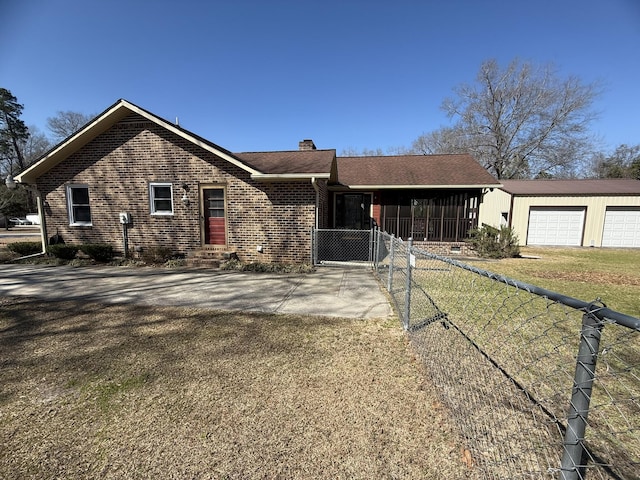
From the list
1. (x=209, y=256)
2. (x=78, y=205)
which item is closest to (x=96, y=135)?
(x=78, y=205)

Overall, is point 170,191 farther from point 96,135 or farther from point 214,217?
point 96,135

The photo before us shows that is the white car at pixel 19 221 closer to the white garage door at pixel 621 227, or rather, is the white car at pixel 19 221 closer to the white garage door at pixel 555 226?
the white garage door at pixel 555 226

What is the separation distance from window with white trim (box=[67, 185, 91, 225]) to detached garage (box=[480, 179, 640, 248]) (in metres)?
19.0

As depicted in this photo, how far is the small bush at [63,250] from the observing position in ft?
32.0

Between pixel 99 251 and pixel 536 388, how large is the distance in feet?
38.1

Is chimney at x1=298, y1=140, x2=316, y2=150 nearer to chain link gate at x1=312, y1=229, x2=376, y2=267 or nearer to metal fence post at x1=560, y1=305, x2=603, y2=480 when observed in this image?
chain link gate at x1=312, y1=229, x2=376, y2=267

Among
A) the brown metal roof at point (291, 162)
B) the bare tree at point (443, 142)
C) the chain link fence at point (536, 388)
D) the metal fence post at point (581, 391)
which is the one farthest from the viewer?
the bare tree at point (443, 142)

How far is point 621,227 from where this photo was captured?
16641mm

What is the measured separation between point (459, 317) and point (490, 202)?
15952 mm

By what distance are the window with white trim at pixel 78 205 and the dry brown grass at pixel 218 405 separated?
24.5ft

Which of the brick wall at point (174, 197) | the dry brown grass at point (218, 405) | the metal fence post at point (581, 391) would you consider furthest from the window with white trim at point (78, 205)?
the metal fence post at point (581, 391)

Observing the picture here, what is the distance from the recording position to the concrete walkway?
5.58 metres

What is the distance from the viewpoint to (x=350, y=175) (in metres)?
14.9

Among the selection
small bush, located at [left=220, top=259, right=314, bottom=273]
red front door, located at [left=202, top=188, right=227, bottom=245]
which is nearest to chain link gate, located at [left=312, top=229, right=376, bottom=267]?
small bush, located at [left=220, top=259, right=314, bottom=273]
